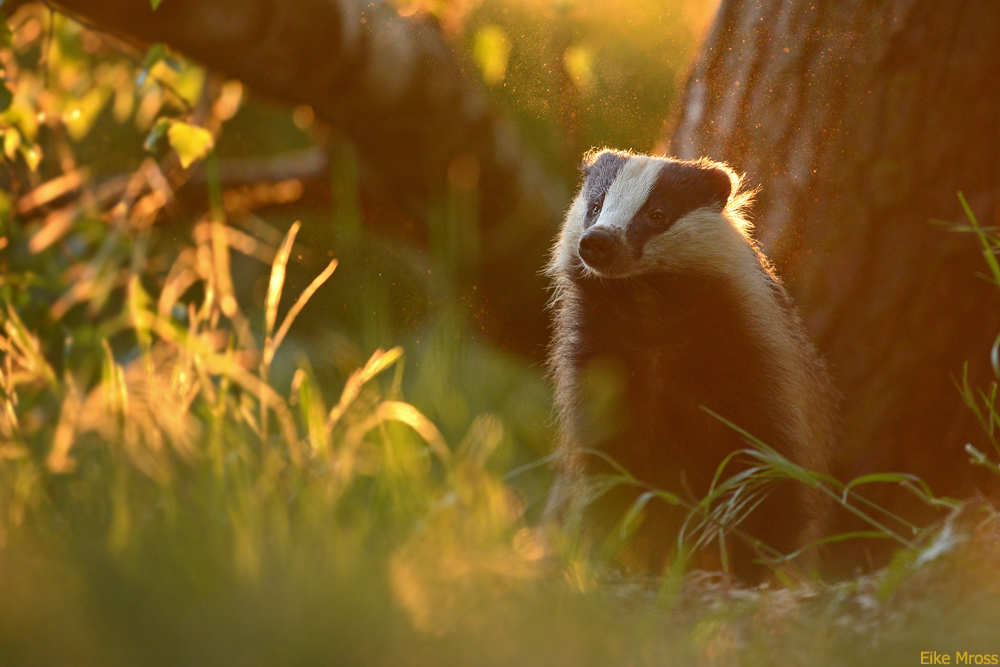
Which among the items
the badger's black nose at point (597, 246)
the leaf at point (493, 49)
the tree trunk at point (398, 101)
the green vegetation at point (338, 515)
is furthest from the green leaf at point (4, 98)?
the badger's black nose at point (597, 246)

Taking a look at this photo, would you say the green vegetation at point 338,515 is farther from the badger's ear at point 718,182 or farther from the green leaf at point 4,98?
the badger's ear at point 718,182

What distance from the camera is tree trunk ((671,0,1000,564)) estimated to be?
2697mm

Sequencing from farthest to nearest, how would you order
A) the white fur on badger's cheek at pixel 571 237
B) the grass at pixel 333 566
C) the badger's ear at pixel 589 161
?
the badger's ear at pixel 589 161 < the white fur on badger's cheek at pixel 571 237 < the grass at pixel 333 566

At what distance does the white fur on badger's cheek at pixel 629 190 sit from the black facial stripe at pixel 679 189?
0.02 meters

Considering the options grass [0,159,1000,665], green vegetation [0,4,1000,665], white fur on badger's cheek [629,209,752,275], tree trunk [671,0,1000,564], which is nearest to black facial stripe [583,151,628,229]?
green vegetation [0,4,1000,665]

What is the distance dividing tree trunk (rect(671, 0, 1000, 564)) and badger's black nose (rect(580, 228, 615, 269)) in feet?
2.26

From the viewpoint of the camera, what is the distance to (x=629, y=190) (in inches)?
110

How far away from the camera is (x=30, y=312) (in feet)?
10.9

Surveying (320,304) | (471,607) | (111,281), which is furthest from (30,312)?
(471,607)

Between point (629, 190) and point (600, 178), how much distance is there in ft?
0.60

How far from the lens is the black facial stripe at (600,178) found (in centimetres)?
290

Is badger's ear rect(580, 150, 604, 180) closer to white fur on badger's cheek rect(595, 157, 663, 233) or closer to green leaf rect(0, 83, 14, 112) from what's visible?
white fur on badger's cheek rect(595, 157, 663, 233)

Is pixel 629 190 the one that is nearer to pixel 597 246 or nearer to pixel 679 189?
pixel 679 189

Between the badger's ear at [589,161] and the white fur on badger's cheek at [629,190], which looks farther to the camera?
the badger's ear at [589,161]
